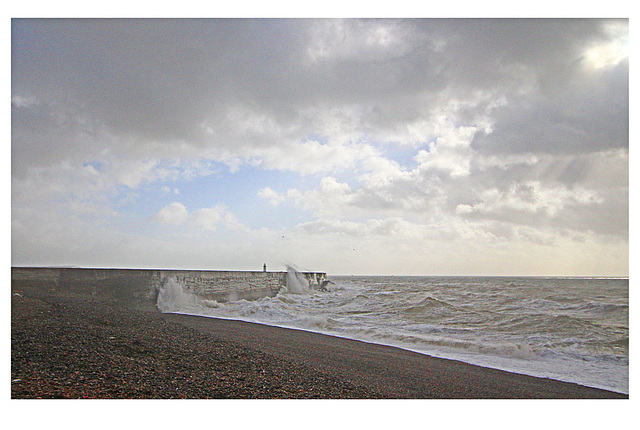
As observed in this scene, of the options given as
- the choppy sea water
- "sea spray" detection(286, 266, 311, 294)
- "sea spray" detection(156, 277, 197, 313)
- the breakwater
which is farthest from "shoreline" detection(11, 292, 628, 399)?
"sea spray" detection(286, 266, 311, 294)

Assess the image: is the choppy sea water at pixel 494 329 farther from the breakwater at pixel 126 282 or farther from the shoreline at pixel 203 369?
the shoreline at pixel 203 369

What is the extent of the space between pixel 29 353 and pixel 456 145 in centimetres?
638

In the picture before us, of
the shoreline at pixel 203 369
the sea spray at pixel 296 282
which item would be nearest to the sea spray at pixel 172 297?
the shoreline at pixel 203 369

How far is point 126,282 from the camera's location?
9.54 metres

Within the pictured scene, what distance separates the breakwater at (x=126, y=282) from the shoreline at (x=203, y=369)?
11.6 feet

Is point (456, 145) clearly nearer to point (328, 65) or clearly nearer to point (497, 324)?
point (328, 65)

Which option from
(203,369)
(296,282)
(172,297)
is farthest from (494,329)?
(296,282)

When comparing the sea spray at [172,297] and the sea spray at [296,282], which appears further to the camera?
the sea spray at [296,282]

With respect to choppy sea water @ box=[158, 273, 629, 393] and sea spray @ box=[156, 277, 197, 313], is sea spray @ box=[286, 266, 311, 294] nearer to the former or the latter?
choppy sea water @ box=[158, 273, 629, 393]

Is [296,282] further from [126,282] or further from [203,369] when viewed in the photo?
[203,369]

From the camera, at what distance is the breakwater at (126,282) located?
27.0 feet

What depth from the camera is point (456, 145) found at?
6.39 m

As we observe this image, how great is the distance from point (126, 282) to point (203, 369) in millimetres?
7406

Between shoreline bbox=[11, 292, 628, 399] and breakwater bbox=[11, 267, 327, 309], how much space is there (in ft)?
11.6
